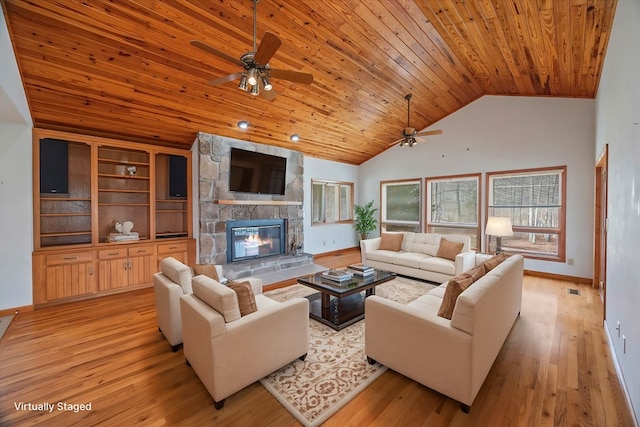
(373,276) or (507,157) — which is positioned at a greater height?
(507,157)

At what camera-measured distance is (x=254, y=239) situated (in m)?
5.73

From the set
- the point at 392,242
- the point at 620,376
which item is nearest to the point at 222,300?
the point at 620,376

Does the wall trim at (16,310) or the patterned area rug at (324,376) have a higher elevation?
the wall trim at (16,310)

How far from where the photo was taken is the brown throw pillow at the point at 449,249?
462 centimetres

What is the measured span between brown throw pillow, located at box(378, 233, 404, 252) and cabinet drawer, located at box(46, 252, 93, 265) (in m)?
4.99

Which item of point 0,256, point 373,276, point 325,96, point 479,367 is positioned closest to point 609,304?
point 479,367

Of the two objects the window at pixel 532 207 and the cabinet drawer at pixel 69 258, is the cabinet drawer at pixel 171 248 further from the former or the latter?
the window at pixel 532 207

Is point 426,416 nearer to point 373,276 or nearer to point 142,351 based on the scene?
point 373,276

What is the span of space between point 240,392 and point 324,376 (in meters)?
0.67

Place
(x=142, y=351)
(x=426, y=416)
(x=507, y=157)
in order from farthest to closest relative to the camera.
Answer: (x=507, y=157) → (x=142, y=351) → (x=426, y=416)

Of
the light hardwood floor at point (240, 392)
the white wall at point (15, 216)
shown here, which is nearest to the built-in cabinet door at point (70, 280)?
the white wall at point (15, 216)

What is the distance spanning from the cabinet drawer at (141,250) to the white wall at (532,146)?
242 inches

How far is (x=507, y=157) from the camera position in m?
5.47

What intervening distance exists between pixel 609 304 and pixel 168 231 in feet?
21.3
